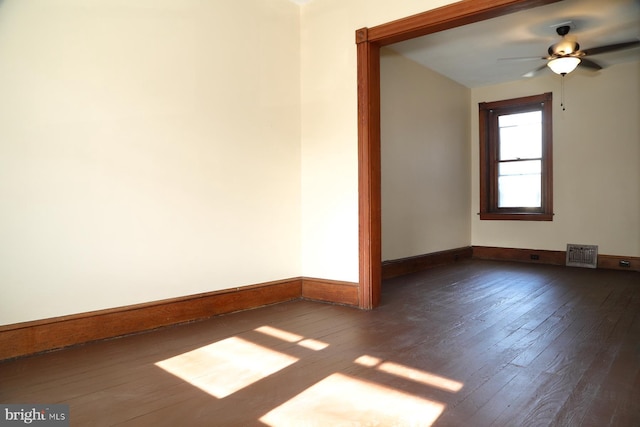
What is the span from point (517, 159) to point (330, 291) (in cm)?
443

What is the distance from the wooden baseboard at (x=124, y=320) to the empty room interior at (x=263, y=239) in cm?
1

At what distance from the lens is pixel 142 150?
277 cm

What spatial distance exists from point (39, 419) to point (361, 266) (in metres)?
2.42

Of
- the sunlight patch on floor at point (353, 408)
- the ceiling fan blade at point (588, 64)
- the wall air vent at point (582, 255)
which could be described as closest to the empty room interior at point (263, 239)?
the sunlight patch on floor at point (353, 408)

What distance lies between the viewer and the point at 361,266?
11.5ft

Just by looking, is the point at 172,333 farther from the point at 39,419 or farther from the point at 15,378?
the point at 39,419

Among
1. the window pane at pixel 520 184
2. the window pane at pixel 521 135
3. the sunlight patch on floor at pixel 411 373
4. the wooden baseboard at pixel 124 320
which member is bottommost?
the sunlight patch on floor at pixel 411 373

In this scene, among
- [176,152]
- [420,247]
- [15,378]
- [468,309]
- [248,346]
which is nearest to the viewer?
[15,378]

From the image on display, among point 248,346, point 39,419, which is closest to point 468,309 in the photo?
point 248,346

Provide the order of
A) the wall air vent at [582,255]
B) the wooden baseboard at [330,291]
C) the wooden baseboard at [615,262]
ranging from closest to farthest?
the wooden baseboard at [330,291]
the wooden baseboard at [615,262]
the wall air vent at [582,255]

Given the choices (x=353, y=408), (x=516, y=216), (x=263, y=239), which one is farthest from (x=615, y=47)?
(x=353, y=408)

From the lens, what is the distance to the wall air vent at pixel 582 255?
5723 mm

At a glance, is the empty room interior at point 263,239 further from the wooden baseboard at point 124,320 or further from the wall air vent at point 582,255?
the wall air vent at point 582,255

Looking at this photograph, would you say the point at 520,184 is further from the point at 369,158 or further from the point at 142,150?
the point at 142,150
